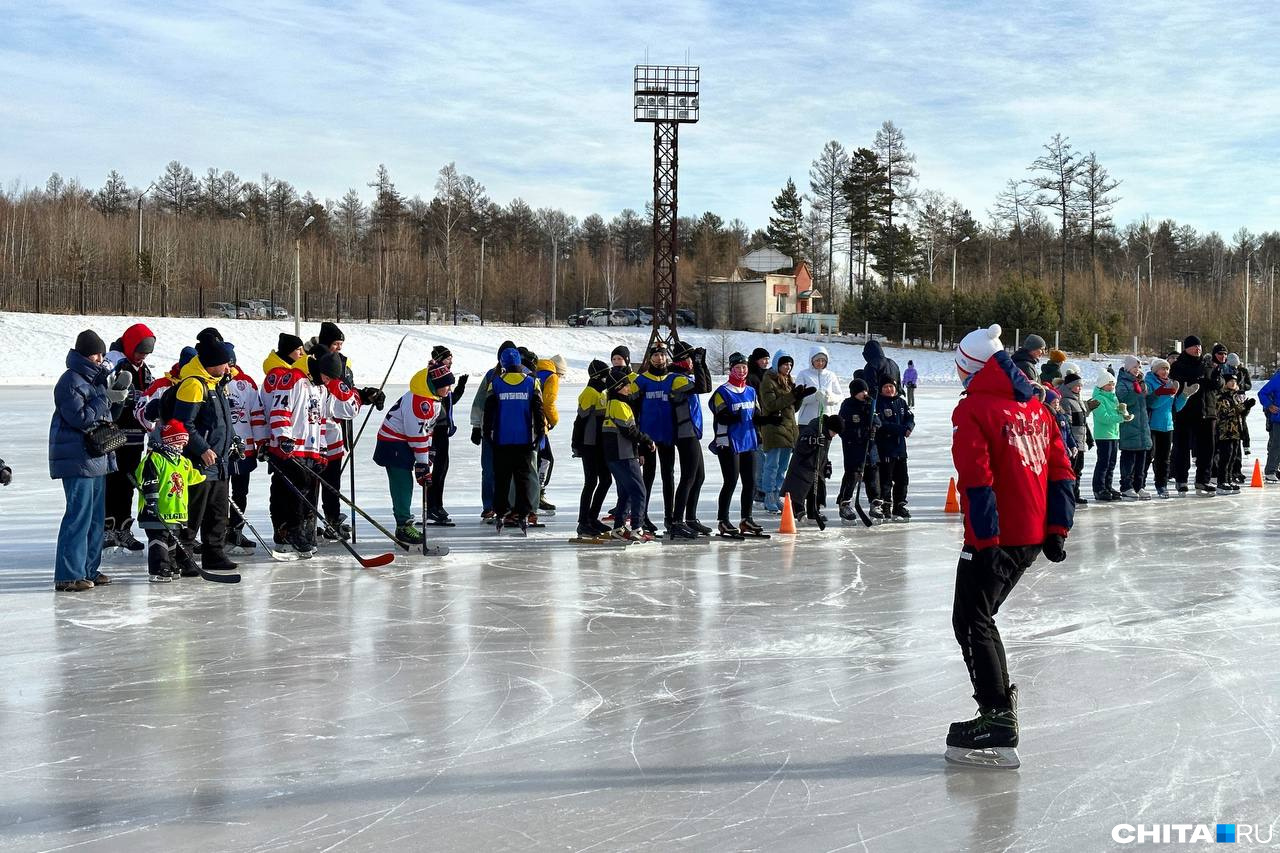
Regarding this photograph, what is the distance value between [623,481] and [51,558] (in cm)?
465

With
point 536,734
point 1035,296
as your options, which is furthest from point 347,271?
point 536,734

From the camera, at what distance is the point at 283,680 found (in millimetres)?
6008

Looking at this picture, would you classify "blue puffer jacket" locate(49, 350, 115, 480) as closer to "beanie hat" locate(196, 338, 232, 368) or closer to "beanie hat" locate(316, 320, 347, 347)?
"beanie hat" locate(196, 338, 232, 368)

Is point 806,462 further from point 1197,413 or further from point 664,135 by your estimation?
point 664,135

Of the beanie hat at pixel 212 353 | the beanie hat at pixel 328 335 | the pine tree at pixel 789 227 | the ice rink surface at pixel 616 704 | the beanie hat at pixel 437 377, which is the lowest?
the ice rink surface at pixel 616 704

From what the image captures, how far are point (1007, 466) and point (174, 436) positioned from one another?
5.99 metres

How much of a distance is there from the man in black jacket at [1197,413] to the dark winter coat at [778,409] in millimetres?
5913

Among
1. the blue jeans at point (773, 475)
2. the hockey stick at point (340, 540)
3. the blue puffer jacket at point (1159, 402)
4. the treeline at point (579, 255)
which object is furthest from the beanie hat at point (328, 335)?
the treeline at point (579, 255)

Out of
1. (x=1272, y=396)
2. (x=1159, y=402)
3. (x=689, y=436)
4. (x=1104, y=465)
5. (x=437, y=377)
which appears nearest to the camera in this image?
(x=437, y=377)

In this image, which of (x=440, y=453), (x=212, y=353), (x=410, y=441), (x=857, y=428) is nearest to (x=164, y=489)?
(x=212, y=353)

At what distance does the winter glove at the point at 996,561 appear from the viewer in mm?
4766

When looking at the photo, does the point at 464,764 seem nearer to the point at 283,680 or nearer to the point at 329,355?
the point at 283,680

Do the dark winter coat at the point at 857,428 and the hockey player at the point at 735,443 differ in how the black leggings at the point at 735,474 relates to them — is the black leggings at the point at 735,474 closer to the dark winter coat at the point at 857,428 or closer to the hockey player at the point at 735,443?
the hockey player at the point at 735,443

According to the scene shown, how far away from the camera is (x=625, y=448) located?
33.2 feet
